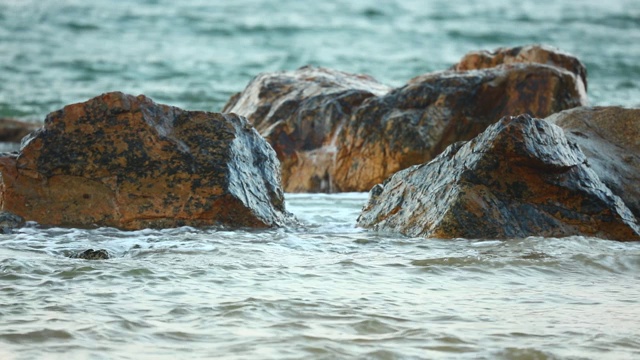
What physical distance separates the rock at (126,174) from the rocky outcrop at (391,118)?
2.25 m

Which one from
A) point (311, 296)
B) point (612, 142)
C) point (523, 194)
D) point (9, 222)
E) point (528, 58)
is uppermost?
point (528, 58)

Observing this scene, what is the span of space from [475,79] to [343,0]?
19.5 meters

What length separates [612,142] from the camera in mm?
6410

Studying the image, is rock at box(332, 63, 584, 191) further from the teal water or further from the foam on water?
the teal water

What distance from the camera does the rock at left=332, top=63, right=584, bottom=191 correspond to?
813 cm

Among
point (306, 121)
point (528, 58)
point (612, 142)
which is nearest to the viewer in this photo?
point (612, 142)

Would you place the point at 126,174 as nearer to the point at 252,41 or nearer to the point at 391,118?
the point at 391,118

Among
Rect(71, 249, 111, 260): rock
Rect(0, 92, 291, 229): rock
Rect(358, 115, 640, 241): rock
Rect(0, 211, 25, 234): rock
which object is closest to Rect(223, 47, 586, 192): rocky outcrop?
Rect(0, 92, 291, 229): rock

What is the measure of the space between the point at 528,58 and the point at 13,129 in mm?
6891

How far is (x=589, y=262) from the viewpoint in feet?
15.7

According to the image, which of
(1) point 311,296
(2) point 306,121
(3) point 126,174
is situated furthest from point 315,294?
(2) point 306,121

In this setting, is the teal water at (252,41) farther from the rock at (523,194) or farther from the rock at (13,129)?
the rock at (523,194)

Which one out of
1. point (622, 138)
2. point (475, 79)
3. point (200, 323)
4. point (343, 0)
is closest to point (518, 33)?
point (343, 0)

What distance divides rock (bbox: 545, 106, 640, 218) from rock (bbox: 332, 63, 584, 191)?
151cm
